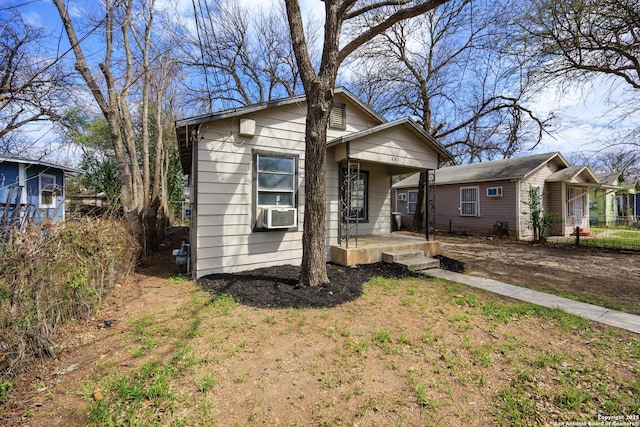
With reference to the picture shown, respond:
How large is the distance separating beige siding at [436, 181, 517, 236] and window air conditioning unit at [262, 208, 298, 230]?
38.6 ft

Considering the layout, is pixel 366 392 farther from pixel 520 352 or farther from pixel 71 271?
pixel 71 271

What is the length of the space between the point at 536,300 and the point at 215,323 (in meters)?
4.91

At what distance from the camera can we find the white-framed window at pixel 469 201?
14.5m

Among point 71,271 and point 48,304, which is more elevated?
point 71,271

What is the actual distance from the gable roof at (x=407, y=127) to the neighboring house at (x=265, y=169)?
0.02 meters

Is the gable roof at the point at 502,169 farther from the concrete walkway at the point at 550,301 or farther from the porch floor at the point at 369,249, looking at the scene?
the concrete walkway at the point at 550,301

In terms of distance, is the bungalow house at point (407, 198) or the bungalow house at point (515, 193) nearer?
the bungalow house at point (515, 193)

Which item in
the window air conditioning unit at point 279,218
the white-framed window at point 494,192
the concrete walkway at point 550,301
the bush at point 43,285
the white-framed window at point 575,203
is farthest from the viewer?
the white-framed window at point 575,203

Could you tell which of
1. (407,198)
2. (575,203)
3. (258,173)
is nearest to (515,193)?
(575,203)

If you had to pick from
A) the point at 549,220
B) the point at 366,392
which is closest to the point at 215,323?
the point at 366,392

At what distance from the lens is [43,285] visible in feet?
8.84

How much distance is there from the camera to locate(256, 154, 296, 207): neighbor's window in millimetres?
5875

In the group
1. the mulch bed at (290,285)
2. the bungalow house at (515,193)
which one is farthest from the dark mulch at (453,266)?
the bungalow house at (515,193)

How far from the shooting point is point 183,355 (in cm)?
275
